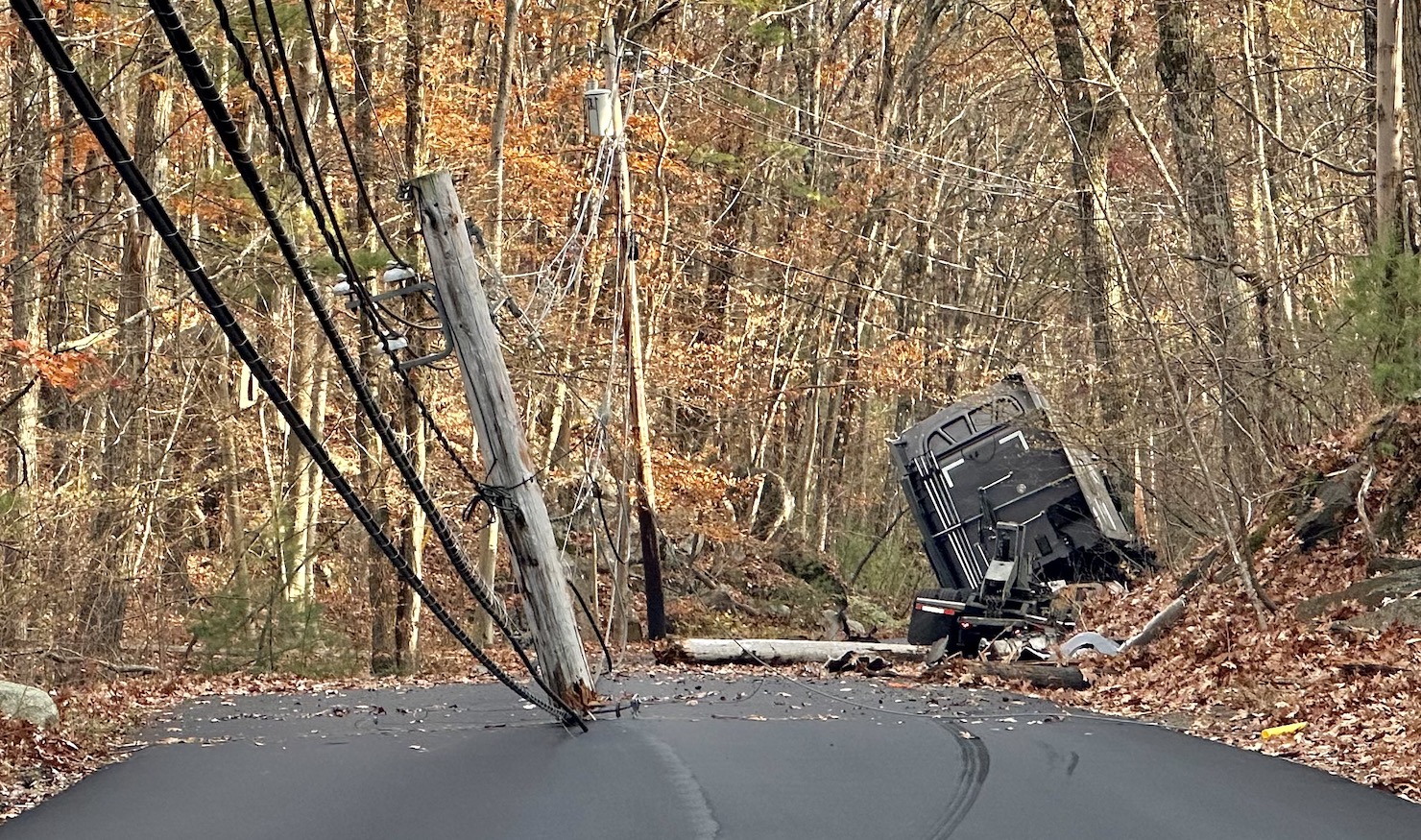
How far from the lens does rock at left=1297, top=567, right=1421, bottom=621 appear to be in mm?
15336

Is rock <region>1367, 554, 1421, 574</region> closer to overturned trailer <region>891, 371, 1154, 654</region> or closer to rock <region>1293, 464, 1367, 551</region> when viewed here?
rock <region>1293, 464, 1367, 551</region>

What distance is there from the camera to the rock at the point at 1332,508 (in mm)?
18422

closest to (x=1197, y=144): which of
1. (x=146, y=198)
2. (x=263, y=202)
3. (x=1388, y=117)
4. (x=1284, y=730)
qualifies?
(x=1388, y=117)

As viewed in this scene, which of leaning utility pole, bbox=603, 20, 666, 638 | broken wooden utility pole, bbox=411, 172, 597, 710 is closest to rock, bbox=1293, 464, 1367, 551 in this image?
broken wooden utility pole, bbox=411, 172, 597, 710

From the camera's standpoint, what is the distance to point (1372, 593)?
15.6m

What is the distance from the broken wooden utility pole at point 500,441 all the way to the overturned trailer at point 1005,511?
969 cm

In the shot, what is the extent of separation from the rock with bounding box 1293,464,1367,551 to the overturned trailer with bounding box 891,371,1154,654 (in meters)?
4.09

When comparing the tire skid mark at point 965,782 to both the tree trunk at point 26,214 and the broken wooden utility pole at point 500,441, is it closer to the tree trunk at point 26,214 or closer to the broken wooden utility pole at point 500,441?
the broken wooden utility pole at point 500,441

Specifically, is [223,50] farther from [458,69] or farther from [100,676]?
[100,676]

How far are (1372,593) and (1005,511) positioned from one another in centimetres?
907

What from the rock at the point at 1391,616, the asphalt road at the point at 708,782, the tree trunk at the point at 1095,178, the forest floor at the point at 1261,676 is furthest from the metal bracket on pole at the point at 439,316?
the tree trunk at the point at 1095,178

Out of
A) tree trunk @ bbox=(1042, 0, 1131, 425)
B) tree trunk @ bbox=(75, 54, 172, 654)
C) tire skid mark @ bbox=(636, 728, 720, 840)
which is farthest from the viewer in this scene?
tree trunk @ bbox=(1042, 0, 1131, 425)

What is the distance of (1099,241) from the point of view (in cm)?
2766

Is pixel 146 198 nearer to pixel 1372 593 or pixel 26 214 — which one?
pixel 1372 593
